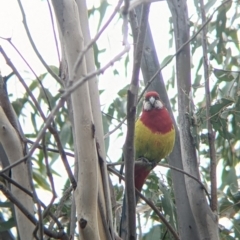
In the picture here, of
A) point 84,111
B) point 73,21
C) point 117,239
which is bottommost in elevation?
point 117,239

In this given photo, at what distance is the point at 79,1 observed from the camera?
1741 mm

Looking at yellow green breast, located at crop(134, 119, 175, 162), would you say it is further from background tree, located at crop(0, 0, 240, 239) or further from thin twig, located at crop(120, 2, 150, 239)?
thin twig, located at crop(120, 2, 150, 239)

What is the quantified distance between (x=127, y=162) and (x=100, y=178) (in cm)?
19

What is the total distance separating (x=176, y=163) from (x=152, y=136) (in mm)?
569

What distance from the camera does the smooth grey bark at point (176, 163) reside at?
204 centimetres

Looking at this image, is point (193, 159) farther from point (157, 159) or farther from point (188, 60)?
point (157, 159)

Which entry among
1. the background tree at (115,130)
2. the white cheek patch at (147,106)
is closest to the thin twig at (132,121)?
the background tree at (115,130)

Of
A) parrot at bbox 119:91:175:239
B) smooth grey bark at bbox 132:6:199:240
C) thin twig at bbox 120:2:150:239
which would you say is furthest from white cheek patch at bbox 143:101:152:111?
thin twig at bbox 120:2:150:239

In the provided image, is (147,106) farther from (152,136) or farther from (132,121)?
(132,121)

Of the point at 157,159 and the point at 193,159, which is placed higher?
Result: the point at 157,159

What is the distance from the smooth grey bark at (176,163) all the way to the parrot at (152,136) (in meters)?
0.27

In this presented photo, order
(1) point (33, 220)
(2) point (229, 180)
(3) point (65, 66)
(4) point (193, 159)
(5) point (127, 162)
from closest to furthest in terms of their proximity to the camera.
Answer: (5) point (127, 162)
(1) point (33, 220)
(3) point (65, 66)
(4) point (193, 159)
(2) point (229, 180)

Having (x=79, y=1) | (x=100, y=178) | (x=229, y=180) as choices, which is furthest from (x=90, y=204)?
(x=229, y=180)

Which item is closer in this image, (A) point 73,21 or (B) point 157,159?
(A) point 73,21
